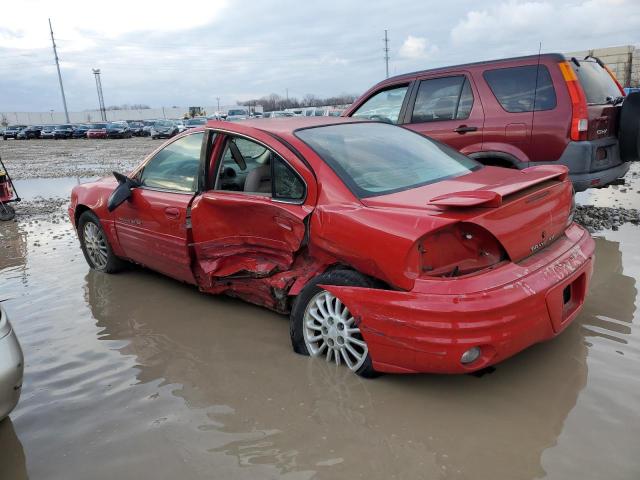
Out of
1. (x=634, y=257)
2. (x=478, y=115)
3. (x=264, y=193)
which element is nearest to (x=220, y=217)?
(x=264, y=193)

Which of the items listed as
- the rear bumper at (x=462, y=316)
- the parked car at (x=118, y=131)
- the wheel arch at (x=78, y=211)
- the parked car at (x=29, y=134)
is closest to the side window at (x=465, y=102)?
the rear bumper at (x=462, y=316)

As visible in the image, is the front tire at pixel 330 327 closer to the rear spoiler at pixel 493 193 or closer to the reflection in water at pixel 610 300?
the rear spoiler at pixel 493 193

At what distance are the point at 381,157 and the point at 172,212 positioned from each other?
1.72 meters

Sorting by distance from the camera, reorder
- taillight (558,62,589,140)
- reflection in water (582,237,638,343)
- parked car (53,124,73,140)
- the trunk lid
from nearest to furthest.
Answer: the trunk lid → reflection in water (582,237,638,343) → taillight (558,62,589,140) → parked car (53,124,73,140)

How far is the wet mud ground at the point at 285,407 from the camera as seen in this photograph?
8.03 ft

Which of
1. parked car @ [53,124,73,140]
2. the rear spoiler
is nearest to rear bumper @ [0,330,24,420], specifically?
the rear spoiler

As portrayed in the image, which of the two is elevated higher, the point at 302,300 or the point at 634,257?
the point at 302,300

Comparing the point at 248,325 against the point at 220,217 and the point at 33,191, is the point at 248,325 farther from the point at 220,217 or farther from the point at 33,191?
the point at 33,191

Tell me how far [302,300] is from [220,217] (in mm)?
1007

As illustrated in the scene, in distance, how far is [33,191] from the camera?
12.0 m

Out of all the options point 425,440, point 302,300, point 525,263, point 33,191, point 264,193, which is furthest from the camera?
point 33,191

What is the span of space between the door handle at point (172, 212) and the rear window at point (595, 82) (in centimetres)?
403

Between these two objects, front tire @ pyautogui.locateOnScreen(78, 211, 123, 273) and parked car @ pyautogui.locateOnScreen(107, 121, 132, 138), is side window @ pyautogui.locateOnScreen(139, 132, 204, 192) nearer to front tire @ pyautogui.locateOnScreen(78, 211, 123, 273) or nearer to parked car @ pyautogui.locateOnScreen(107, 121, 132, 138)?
front tire @ pyautogui.locateOnScreen(78, 211, 123, 273)

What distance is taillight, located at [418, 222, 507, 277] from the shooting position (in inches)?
107
